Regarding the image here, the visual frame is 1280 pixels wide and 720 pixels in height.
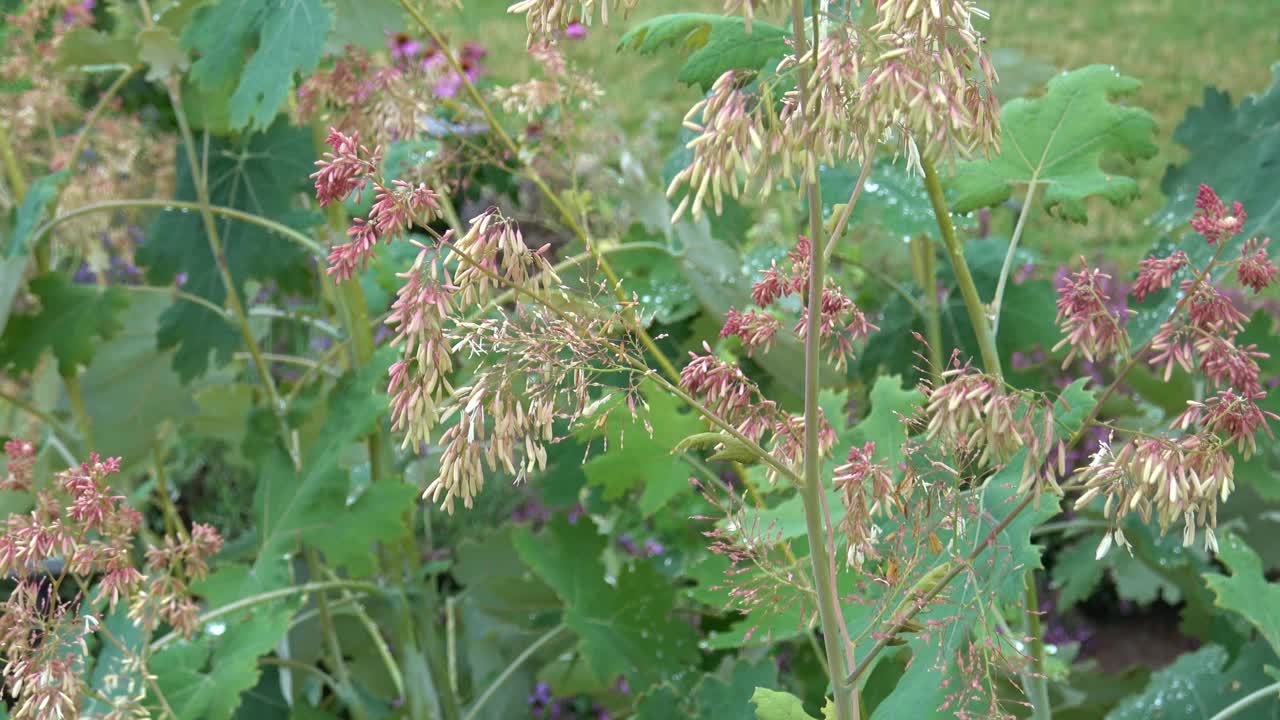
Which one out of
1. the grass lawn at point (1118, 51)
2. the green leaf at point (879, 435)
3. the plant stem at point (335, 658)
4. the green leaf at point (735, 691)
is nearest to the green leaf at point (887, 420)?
the green leaf at point (879, 435)

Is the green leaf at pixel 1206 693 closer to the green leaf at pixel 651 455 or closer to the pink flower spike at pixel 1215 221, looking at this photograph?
the green leaf at pixel 651 455

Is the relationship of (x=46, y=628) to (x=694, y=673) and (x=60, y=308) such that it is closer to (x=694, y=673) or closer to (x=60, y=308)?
(x=694, y=673)

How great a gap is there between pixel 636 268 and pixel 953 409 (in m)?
1.79

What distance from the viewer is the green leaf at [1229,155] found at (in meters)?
1.94

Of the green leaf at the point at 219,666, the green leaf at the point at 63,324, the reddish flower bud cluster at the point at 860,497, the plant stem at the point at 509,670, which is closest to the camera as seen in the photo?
the reddish flower bud cluster at the point at 860,497

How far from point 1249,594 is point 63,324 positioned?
6.28 feet

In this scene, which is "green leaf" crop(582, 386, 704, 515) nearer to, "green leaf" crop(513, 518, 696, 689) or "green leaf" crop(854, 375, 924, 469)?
"green leaf" crop(513, 518, 696, 689)

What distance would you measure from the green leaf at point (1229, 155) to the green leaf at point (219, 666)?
57.4 inches

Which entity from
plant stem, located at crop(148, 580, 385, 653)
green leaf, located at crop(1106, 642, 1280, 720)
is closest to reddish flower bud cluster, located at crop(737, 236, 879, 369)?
plant stem, located at crop(148, 580, 385, 653)

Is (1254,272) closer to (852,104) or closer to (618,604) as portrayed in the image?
(852,104)

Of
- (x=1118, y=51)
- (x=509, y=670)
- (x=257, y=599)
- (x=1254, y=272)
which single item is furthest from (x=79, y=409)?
(x=1118, y=51)

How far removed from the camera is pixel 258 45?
1882 millimetres

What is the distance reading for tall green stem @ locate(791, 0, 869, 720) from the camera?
0.79 meters

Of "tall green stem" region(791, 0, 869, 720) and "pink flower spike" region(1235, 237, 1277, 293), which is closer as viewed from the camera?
"tall green stem" region(791, 0, 869, 720)
